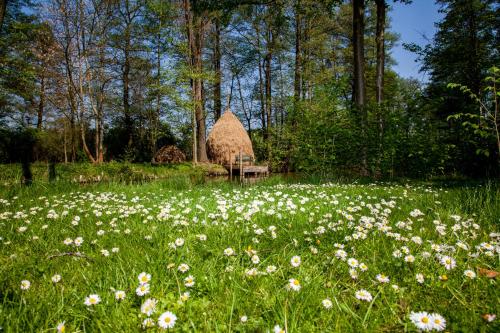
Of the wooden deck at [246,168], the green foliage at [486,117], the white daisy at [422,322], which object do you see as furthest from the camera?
the wooden deck at [246,168]

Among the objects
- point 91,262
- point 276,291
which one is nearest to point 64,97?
point 91,262

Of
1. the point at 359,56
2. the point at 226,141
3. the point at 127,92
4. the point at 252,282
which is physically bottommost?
the point at 252,282

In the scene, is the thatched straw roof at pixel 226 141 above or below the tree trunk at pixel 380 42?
below

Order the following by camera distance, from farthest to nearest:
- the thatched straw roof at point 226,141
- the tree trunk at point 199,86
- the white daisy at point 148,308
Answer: the thatched straw roof at point 226,141 → the tree trunk at point 199,86 → the white daisy at point 148,308

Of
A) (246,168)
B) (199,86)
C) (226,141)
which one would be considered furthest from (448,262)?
(226,141)

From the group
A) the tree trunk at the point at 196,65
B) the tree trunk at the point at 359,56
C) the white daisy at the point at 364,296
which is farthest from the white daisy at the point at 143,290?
the tree trunk at the point at 196,65

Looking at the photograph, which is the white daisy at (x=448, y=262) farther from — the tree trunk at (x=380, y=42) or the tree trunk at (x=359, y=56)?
the tree trunk at (x=380, y=42)

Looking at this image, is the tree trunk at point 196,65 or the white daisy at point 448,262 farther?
the tree trunk at point 196,65

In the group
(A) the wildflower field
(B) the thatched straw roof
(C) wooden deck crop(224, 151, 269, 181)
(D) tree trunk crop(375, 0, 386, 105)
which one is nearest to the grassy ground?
(C) wooden deck crop(224, 151, 269, 181)

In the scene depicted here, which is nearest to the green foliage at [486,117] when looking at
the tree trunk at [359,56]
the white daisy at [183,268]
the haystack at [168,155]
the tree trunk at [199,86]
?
the tree trunk at [359,56]

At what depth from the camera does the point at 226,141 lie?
22.6m

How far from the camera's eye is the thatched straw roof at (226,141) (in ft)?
74.1

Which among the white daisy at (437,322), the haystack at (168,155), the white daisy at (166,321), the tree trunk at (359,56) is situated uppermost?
the tree trunk at (359,56)

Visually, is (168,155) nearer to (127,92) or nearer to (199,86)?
(127,92)
